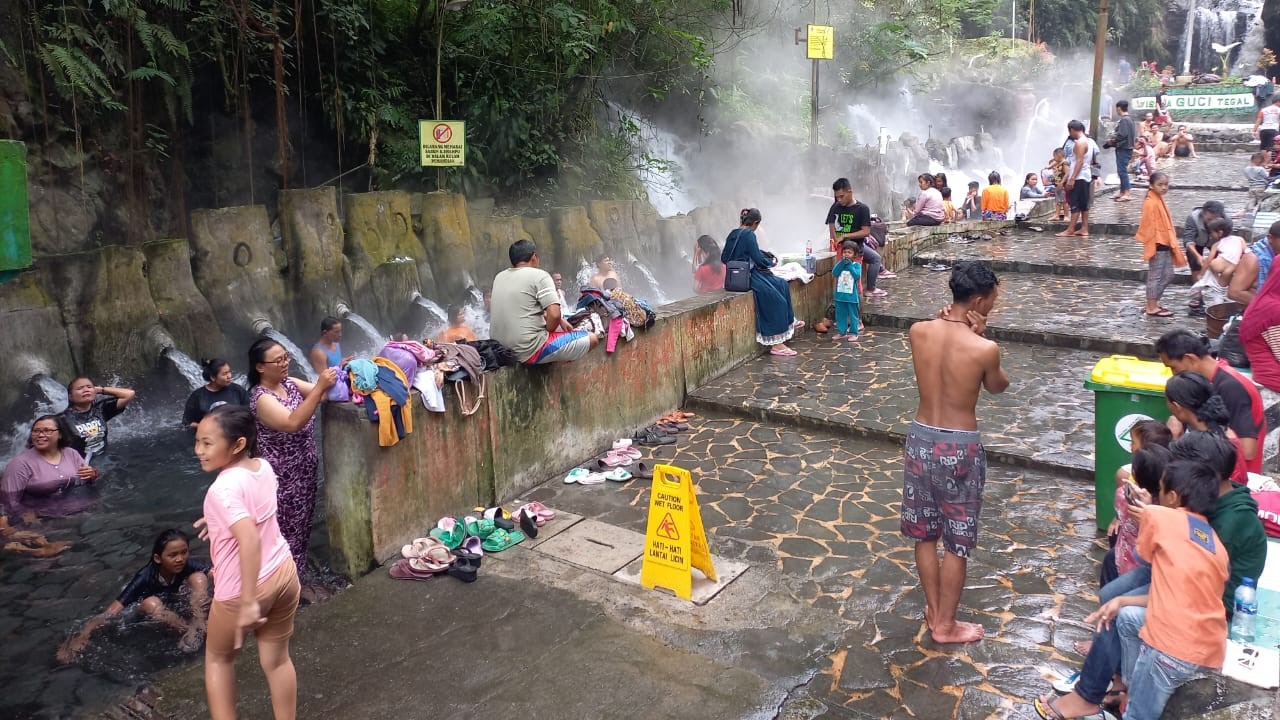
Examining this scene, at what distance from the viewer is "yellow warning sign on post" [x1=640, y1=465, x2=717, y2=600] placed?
16.6 ft

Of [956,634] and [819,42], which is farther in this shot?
[819,42]

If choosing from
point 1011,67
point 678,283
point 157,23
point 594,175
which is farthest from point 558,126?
point 1011,67

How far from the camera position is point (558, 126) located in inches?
679

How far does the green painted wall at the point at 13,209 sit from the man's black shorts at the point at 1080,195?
1542cm

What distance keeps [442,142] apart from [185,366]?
4.41 m

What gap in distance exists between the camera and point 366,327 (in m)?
12.5

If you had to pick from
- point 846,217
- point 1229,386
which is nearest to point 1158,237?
point 846,217

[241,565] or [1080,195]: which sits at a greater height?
[1080,195]

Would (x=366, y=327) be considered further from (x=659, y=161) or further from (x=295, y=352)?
(x=659, y=161)

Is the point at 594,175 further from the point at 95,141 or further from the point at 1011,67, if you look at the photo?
the point at 1011,67

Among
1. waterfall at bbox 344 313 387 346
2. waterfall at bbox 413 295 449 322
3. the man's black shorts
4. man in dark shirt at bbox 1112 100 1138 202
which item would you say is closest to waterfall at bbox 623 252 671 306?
waterfall at bbox 413 295 449 322

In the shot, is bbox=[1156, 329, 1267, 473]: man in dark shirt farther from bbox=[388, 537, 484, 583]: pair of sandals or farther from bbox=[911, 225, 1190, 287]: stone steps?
bbox=[911, 225, 1190, 287]: stone steps

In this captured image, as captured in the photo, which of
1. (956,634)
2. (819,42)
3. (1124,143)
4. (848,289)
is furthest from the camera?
(1124,143)

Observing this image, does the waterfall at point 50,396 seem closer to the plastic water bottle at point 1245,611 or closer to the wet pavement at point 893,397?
the wet pavement at point 893,397
